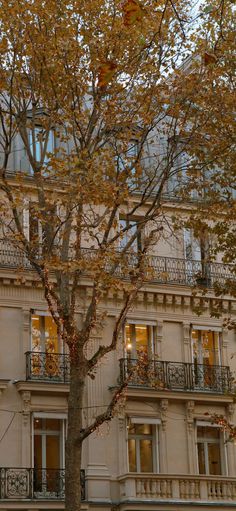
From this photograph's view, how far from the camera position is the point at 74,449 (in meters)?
19.5

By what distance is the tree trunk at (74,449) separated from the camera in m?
19.2

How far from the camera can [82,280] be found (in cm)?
3055

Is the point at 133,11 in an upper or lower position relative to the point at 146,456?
upper

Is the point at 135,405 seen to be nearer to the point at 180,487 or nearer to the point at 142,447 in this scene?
the point at 142,447

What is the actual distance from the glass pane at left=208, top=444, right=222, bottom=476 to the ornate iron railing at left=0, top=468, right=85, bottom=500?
190 inches

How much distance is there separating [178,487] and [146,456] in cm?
172

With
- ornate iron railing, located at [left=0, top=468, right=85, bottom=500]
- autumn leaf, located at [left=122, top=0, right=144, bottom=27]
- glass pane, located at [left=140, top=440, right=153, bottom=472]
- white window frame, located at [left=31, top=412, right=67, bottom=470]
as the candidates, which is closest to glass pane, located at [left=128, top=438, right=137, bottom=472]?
glass pane, located at [left=140, top=440, right=153, bottom=472]

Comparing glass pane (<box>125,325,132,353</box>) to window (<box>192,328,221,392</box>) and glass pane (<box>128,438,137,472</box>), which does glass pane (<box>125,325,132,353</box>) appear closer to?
window (<box>192,328,221,392</box>)

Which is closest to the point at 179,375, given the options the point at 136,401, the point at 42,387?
the point at 136,401

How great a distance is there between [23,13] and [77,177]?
384cm

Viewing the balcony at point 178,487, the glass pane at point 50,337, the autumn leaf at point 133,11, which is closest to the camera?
the autumn leaf at point 133,11

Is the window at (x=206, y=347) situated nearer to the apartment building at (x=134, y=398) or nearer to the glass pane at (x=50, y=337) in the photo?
the apartment building at (x=134, y=398)

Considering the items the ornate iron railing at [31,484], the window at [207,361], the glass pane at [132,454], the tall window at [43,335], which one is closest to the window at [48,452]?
the ornate iron railing at [31,484]

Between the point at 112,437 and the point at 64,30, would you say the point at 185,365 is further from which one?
the point at 64,30
